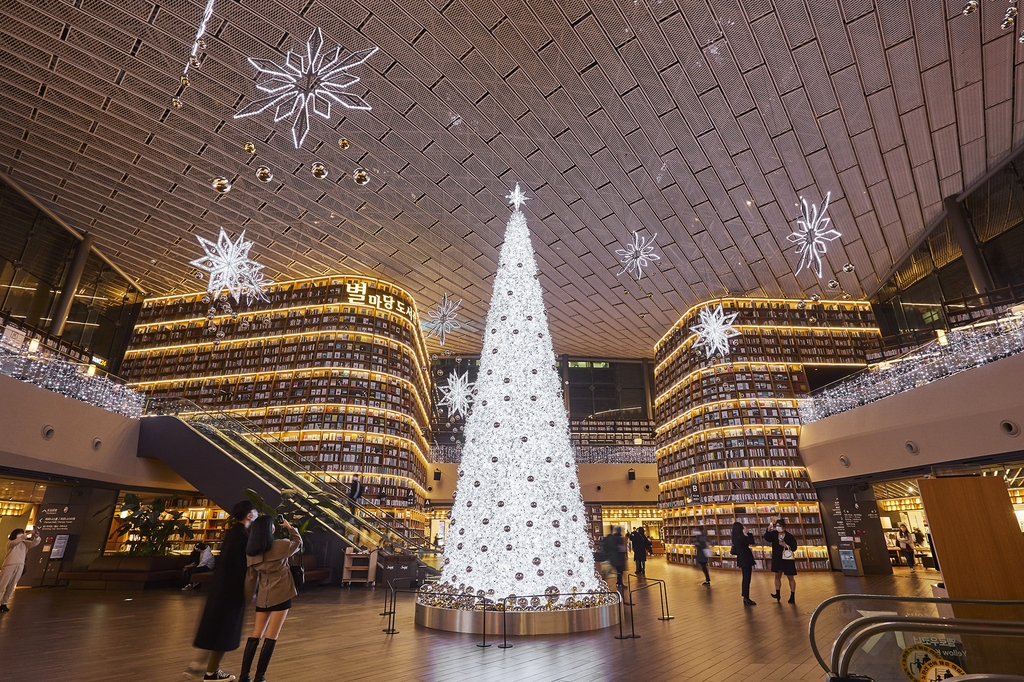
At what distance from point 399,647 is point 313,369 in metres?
9.73

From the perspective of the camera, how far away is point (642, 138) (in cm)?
926

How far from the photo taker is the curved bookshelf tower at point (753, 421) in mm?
11906

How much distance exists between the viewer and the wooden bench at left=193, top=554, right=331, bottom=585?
803cm

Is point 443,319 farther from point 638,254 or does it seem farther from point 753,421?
point 753,421

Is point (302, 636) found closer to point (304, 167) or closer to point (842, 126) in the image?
point (304, 167)

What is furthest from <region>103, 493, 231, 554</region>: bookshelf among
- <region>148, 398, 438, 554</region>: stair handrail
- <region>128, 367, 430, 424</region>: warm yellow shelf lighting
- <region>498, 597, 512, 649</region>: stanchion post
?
<region>498, 597, 512, 649</region>: stanchion post

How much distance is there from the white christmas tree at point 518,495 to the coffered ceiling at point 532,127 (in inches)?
191

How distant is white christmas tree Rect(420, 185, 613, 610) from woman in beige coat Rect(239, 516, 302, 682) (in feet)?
7.07

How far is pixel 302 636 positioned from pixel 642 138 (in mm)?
9079

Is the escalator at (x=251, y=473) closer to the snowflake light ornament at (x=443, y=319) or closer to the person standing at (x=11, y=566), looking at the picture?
the person standing at (x=11, y=566)

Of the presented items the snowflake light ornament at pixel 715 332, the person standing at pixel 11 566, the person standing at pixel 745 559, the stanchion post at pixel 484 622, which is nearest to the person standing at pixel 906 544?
the snowflake light ornament at pixel 715 332

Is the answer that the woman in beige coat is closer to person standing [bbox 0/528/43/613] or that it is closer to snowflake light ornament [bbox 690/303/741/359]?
person standing [bbox 0/528/43/613]

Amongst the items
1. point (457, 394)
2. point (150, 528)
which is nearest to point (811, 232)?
point (457, 394)

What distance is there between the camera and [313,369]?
12812 millimetres
